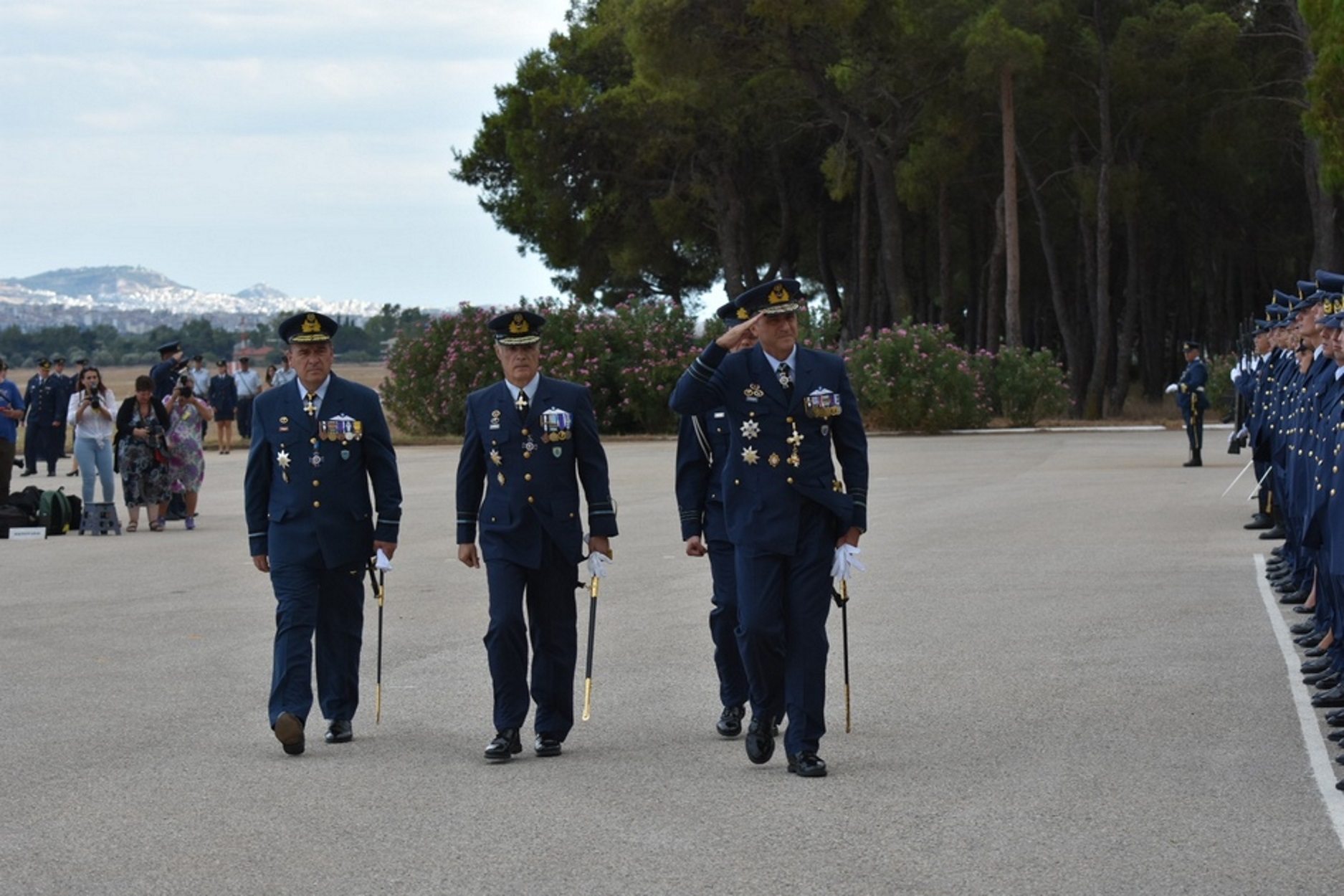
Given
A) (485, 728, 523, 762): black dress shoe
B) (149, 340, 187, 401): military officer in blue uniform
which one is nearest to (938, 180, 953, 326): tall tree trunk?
(149, 340, 187, 401): military officer in blue uniform

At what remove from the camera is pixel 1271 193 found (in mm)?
59406

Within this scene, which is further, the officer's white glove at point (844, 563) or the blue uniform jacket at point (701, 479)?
the blue uniform jacket at point (701, 479)

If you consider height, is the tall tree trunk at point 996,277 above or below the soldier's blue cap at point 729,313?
above

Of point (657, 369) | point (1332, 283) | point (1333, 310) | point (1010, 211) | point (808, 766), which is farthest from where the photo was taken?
point (1010, 211)

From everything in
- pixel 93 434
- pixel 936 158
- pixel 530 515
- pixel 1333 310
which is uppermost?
pixel 936 158

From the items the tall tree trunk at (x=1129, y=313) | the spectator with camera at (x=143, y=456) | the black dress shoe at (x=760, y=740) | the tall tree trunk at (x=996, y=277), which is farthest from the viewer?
the tall tree trunk at (x=1129, y=313)

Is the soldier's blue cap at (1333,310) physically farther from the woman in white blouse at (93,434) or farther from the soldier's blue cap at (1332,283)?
the woman in white blouse at (93,434)

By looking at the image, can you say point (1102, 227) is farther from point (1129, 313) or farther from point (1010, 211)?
point (1129, 313)

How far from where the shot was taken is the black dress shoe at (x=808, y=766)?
807 cm

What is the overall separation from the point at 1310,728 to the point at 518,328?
375cm

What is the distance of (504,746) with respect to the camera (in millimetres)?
8594

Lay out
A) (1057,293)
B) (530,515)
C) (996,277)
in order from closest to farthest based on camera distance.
Result: (530,515) → (1057,293) → (996,277)

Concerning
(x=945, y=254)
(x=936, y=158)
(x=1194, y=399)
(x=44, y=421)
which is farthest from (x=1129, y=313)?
(x=44, y=421)

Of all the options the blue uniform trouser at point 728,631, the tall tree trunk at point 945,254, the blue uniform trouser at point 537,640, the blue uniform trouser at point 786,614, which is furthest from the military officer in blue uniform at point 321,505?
the tall tree trunk at point 945,254
